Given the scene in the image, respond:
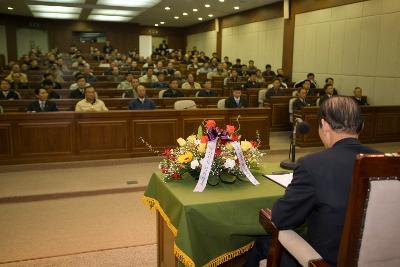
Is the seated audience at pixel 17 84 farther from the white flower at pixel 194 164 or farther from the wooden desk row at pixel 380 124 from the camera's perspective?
the white flower at pixel 194 164

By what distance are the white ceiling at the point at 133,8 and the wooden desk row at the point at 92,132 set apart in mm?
10245

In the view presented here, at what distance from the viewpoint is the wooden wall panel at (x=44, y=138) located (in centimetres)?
614

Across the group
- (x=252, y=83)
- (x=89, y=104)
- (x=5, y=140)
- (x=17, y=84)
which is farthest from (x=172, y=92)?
(x=5, y=140)

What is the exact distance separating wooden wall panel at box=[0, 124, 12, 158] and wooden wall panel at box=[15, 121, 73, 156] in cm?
11

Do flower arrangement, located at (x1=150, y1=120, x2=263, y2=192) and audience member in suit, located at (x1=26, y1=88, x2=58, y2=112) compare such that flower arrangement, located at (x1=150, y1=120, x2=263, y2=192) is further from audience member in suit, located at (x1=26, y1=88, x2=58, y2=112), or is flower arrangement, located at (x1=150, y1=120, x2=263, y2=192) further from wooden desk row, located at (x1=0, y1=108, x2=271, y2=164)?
audience member in suit, located at (x1=26, y1=88, x2=58, y2=112)

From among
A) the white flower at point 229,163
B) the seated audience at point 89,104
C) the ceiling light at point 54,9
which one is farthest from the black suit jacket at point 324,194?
the ceiling light at point 54,9

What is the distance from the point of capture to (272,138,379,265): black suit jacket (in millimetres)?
1748

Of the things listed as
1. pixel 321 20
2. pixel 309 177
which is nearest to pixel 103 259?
pixel 309 177

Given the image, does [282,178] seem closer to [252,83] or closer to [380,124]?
[380,124]

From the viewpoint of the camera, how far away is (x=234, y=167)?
269 centimetres

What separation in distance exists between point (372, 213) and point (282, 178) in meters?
1.25

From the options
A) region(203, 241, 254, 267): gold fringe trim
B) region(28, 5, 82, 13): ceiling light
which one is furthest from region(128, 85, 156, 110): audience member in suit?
region(28, 5, 82, 13): ceiling light

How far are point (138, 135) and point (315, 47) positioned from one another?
8957 millimetres

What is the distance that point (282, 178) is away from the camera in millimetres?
2842
